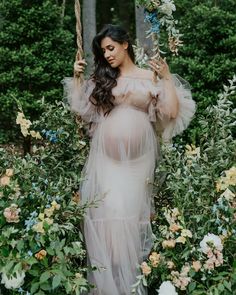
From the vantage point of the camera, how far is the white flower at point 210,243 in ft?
9.23

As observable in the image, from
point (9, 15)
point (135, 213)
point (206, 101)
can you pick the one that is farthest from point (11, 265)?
point (9, 15)

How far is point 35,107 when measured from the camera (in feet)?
24.6

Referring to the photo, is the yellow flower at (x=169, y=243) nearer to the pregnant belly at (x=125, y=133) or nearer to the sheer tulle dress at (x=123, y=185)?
the sheer tulle dress at (x=123, y=185)

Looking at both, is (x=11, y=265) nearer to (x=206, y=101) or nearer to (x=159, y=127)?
(x=159, y=127)

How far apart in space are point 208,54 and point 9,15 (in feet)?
8.88

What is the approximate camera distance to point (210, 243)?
111 inches

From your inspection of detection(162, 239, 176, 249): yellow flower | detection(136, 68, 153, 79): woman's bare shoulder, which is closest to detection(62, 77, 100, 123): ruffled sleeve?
detection(136, 68, 153, 79): woman's bare shoulder

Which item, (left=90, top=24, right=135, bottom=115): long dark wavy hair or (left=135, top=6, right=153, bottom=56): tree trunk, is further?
(left=135, top=6, right=153, bottom=56): tree trunk

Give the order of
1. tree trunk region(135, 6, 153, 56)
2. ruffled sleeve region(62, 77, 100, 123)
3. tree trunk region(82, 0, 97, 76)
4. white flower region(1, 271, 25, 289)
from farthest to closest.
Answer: tree trunk region(82, 0, 97, 76), tree trunk region(135, 6, 153, 56), ruffled sleeve region(62, 77, 100, 123), white flower region(1, 271, 25, 289)

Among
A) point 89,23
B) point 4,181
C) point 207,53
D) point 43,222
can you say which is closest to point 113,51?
point 4,181

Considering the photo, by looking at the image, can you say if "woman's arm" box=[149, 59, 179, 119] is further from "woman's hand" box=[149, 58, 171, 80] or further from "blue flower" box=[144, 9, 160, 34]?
"blue flower" box=[144, 9, 160, 34]

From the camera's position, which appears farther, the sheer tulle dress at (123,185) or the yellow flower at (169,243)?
the sheer tulle dress at (123,185)

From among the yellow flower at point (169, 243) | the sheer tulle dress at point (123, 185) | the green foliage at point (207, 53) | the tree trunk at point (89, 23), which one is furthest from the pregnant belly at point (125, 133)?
the tree trunk at point (89, 23)

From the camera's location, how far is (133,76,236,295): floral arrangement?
112 inches
